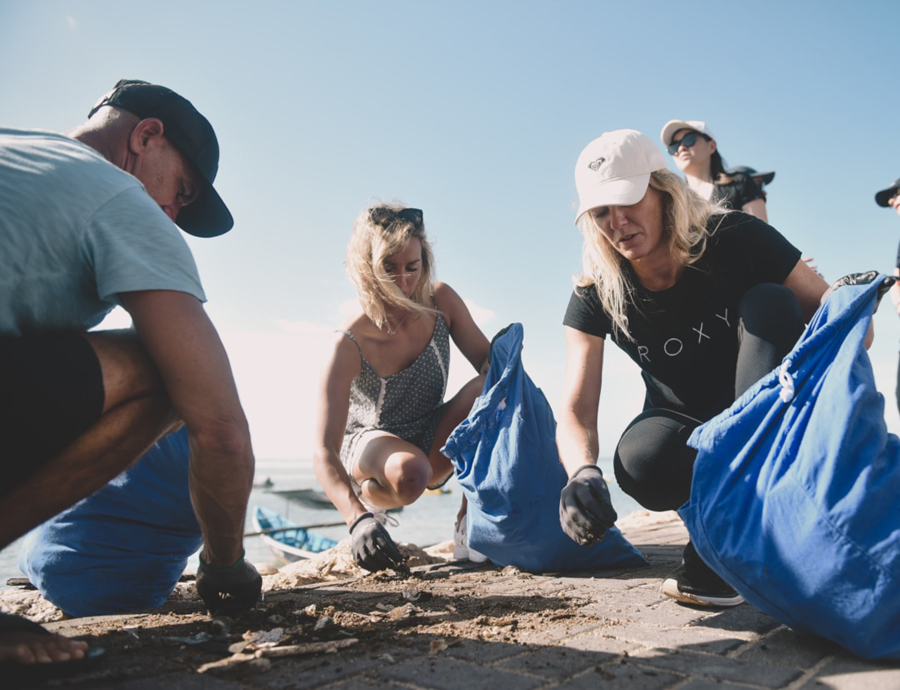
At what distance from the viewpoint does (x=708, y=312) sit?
2160mm

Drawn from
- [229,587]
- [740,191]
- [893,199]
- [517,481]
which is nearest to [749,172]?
[740,191]

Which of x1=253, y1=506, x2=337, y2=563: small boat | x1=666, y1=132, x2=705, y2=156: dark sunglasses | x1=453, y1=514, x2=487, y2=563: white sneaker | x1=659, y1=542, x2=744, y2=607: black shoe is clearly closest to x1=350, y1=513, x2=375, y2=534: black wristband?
x1=453, y1=514, x2=487, y2=563: white sneaker

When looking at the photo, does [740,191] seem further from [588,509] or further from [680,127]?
[588,509]

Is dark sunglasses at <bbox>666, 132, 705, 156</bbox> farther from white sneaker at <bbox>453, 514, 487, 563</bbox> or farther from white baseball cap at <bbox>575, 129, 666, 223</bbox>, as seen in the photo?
white sneaker at <bbox>453, 514, 487, 563</bbox>

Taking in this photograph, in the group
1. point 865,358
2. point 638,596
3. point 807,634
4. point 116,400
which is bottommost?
point 638,596

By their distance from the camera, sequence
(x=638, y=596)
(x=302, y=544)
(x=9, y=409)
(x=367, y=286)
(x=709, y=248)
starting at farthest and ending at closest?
1. (x=302, y=544)
2. (x=367, y=286)
3. (x=709, y=248)
4. (x=638, y=596)
5. (x=9, y=409)

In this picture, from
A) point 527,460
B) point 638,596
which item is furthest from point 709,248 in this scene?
point 638,596

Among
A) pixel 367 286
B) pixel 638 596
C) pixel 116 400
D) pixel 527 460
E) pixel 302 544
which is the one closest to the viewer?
pixel 116 400

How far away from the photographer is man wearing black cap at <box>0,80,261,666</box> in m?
1.28

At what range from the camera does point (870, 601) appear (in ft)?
4.24

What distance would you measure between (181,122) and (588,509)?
5.44 feet

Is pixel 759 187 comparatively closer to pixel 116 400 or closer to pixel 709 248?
pixel 709 248

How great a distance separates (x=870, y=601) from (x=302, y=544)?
368 inches

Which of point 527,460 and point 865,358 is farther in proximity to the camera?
point 527,460
